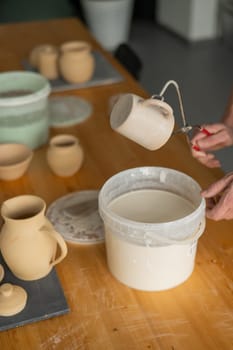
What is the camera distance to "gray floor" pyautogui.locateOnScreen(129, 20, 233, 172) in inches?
129

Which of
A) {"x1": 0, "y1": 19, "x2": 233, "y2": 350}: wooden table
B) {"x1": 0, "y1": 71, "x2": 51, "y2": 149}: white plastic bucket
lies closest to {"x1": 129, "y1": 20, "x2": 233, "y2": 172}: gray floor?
{"x1": 0, "y1": 71, "x2": 51, "y2": 149}: white plastic bucket

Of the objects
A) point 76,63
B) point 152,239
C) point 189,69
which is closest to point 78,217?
point 152,239

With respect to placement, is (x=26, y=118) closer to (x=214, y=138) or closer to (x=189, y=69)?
(x=214, y=138)

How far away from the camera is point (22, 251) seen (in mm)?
938

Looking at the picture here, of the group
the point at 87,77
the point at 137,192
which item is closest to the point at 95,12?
the point at 87,77

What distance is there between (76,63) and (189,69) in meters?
2.20

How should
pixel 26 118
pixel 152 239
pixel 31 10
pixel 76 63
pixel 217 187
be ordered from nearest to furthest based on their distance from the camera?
pixel 152 239 → pixel 217 187 → pixel 26 118 → pixel 76 63 → pixel 31 10

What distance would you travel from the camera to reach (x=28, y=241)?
0.93 meters

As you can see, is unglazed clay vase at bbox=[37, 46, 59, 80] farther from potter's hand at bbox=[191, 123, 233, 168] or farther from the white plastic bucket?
potter's hand at bbox=[191, 123, 233, 168]

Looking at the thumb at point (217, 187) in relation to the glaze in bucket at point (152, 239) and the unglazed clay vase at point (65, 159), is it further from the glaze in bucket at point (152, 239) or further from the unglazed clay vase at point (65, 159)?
the unglazed clay vase at point (65, 159)

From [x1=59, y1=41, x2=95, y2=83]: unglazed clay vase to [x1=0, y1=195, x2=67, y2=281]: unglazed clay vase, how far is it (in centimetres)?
89

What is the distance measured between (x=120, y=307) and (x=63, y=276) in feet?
0.48

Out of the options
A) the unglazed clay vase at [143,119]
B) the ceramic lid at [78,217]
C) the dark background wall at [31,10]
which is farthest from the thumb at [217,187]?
the dark background wall at [31,10]

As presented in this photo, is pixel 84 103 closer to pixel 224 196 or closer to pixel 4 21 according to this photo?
pixel 224 196
